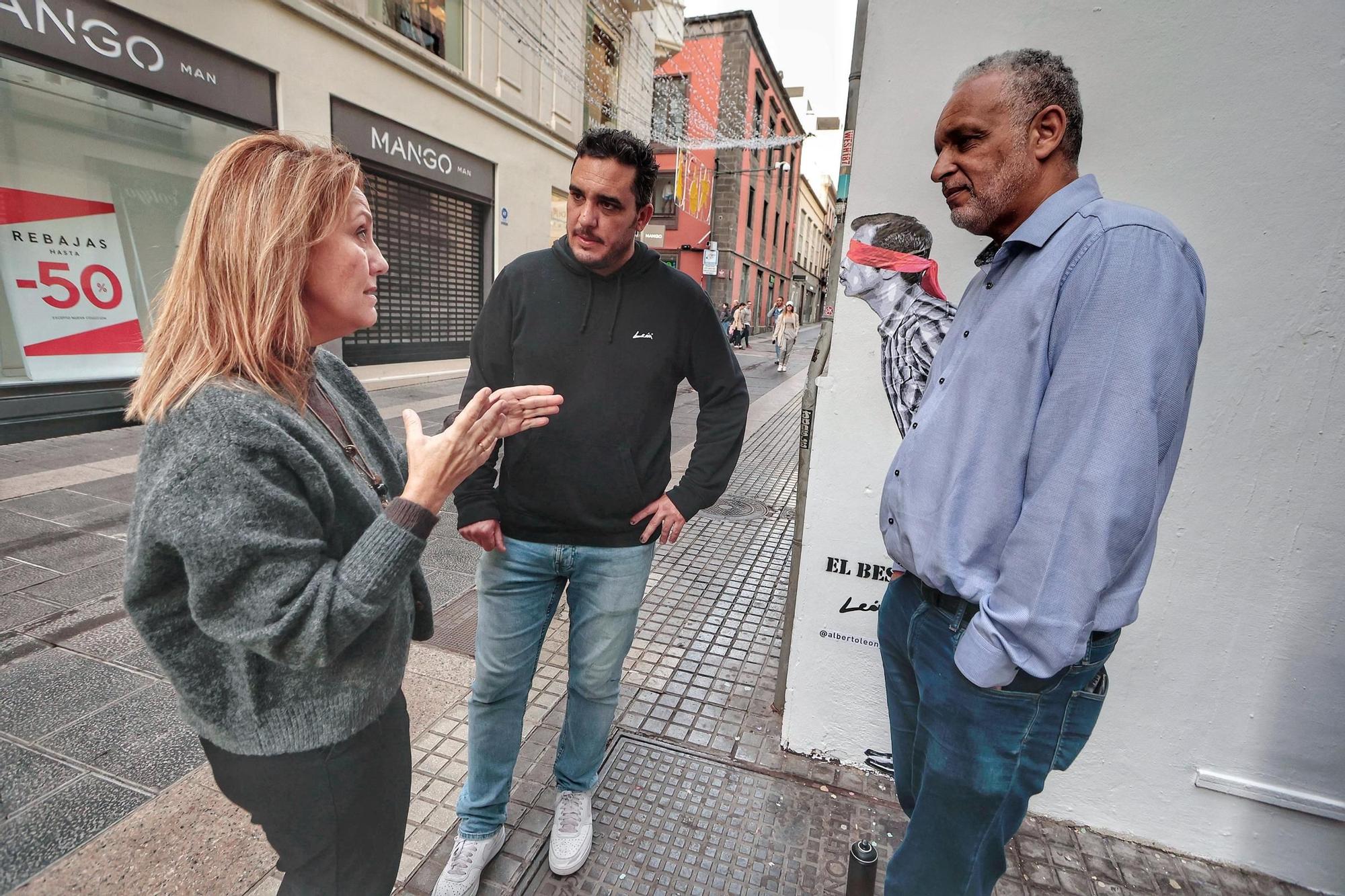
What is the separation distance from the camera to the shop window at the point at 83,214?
6242mm

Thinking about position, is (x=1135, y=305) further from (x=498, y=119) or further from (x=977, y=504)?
(x=498, y=119)

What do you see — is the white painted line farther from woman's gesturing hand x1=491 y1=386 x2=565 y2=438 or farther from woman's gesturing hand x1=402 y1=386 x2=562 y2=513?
woman's gesturing hand x1=402 y1=386 x2=562 y2=513

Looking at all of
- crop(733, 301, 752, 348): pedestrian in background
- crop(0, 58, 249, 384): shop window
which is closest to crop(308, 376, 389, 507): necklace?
crop(0, 58, 249, 384): shop window

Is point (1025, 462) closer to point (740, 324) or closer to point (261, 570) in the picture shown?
point (261, 570)

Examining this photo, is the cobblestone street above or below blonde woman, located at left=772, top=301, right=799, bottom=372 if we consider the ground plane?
below

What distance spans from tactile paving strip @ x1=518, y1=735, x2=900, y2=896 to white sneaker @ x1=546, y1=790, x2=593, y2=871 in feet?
0.15

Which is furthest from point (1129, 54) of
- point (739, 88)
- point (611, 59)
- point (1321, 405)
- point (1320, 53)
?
point (739, 88)

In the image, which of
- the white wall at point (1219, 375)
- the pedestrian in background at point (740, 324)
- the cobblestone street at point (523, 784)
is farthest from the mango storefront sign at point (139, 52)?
the pedestrian in background at point (740, 324)

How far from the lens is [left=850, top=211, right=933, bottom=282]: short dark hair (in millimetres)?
2230

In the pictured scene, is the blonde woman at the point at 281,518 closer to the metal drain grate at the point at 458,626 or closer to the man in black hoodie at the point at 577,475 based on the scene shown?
the man in black hoodie at the point at 577,475

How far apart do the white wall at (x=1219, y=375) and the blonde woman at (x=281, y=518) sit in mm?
1685

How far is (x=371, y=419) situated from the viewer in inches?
62.9

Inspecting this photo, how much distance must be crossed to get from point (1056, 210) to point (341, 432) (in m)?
1.54

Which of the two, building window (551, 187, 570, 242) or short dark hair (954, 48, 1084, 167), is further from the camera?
building window (551, 187, 570, 242)
